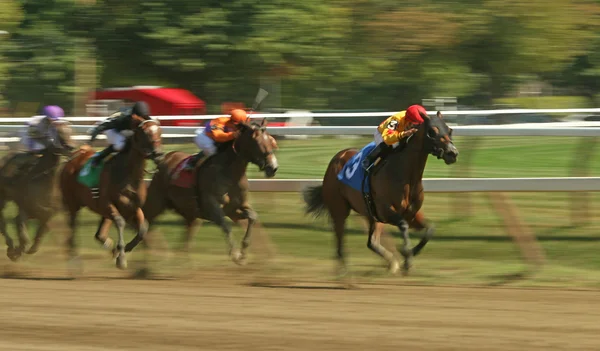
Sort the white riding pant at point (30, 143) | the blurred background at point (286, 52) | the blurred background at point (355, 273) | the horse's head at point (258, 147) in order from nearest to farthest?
the blurred background at point (355, 273)
the horse's head at point (258, 147)
the white riding pant at point (30, 143)
the blurred background at point (286, 52)

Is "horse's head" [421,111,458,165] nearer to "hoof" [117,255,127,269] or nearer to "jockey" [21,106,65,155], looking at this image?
"hoof" [117,255,127,269]

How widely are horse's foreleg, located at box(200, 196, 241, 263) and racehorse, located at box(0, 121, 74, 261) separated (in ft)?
5.12

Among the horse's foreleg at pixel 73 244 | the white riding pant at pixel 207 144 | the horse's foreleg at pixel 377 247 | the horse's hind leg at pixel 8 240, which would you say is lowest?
the horse's hind leg at pixel 8 240

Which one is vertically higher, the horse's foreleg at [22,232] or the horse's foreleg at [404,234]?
the horse's foreleg at [404,234]

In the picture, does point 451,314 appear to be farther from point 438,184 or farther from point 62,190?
point 62,190

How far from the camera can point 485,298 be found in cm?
772

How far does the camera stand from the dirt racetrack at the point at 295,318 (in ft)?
19.8

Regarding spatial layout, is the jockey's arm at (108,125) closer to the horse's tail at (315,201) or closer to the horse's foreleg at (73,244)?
the horse's foreleg at (73,244)

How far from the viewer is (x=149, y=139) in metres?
9.89

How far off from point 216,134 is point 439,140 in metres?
2.64

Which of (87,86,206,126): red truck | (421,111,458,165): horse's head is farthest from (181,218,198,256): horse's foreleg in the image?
(87,86,206,126): red truck

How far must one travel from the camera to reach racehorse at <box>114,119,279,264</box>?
10.0 metres

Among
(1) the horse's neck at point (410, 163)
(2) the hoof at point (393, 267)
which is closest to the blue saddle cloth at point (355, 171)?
(1) the horse's neck at point (410, 163)

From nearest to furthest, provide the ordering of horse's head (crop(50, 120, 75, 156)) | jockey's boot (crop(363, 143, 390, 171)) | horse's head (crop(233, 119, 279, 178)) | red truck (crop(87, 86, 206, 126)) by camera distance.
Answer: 1. jockey's boot (crop(363, 143, 390, 171))
2. horse's head (crop(233, 119, 279, 178))
3. horse's head (crop(50, 120, 75, 156))
4. red truck (crop(87, 86, 206, 126))
